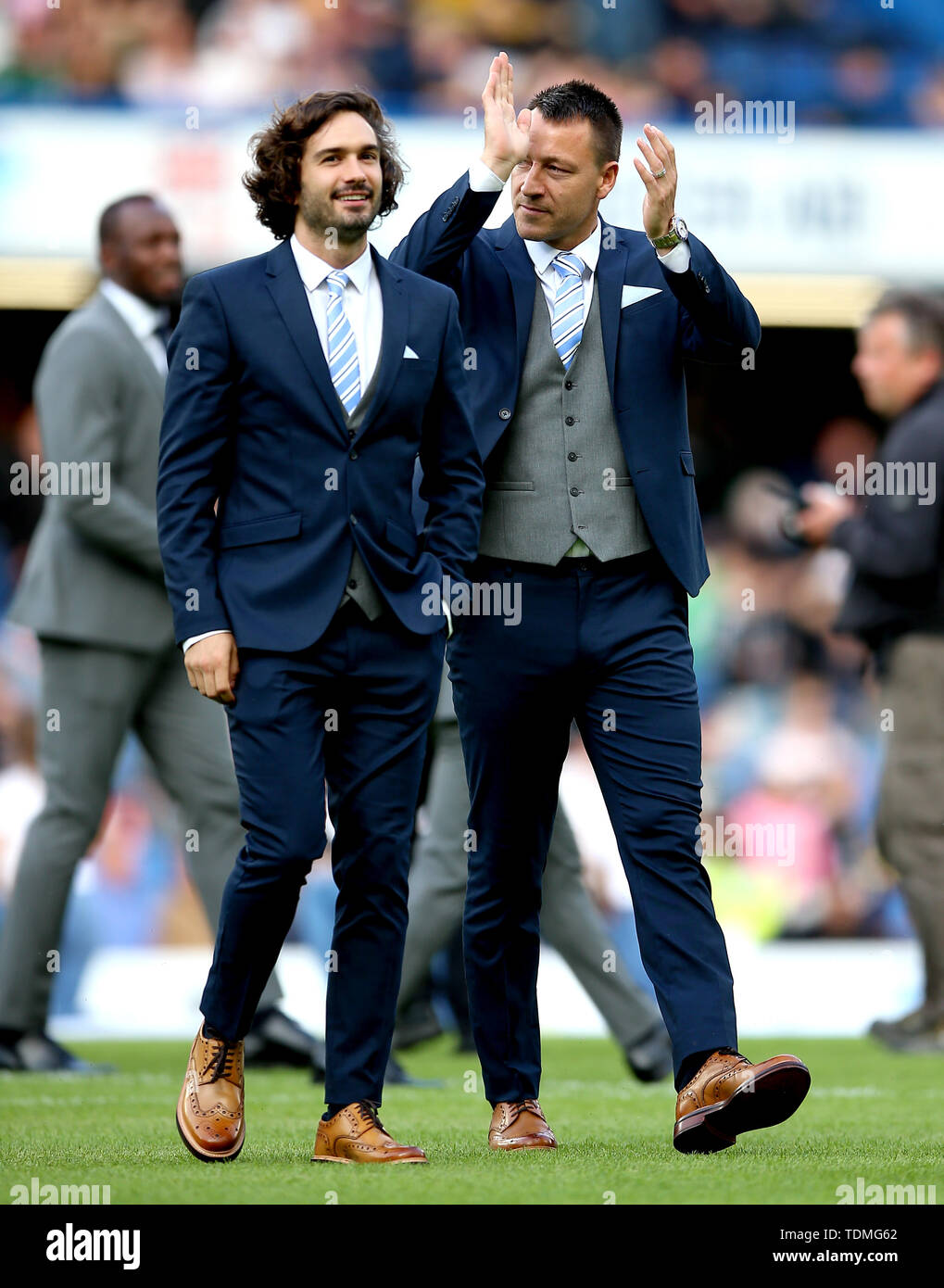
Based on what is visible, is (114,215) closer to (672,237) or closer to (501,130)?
(501,130)

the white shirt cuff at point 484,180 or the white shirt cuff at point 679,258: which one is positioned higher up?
the white shirt cuff at point 484,180

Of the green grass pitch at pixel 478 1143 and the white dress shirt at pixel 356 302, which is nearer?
the green grass pitch at pixel 478 1143

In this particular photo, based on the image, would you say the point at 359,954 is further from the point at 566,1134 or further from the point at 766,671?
the point at 766,671

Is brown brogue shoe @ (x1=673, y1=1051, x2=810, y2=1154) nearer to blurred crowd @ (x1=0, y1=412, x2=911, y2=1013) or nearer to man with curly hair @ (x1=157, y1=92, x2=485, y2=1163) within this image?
man with curly hair @ (x1=157, y1=92, x2=485, y2=1163)

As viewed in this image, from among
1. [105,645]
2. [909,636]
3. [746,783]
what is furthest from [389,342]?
[746,783]

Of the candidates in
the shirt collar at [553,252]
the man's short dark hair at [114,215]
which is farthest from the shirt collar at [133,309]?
the shirt collar at [553,252]

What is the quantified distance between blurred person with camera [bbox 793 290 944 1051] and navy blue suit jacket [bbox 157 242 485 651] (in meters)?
3.26

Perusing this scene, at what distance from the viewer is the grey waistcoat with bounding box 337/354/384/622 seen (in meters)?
4.15

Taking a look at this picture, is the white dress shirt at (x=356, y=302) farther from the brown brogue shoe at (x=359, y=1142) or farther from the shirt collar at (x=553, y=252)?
the brown brogue shoe at (x=359, y=1142)

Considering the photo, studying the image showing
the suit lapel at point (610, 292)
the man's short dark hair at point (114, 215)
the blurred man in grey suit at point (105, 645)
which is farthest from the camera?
the man's short dark hair at point (114, 215)

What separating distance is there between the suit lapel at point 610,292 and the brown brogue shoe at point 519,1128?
146cm

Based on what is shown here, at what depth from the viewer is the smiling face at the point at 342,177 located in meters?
4.18
